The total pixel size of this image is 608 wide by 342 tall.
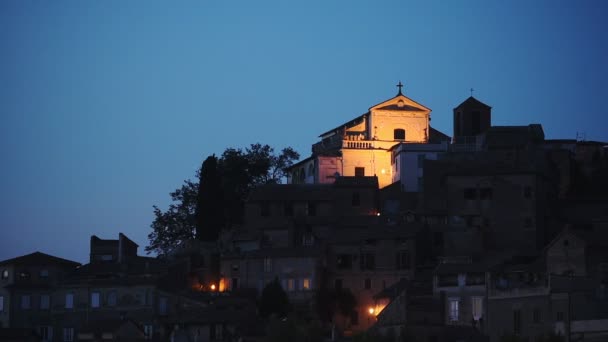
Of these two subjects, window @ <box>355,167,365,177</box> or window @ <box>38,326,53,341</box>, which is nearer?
window @ <box>38,326,53,341</box>

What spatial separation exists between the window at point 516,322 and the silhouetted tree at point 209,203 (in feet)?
105

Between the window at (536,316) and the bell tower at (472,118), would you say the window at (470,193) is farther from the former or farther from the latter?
the window at (536,316)

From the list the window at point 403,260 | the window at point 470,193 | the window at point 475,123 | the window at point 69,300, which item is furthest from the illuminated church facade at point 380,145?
the window at point 69,300

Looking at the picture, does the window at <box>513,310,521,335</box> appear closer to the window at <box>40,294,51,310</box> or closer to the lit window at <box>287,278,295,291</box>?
the lit window at <box>287,278,295,291</box>

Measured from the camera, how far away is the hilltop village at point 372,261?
79.5m

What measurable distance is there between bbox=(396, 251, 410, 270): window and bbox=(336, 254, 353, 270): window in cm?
298

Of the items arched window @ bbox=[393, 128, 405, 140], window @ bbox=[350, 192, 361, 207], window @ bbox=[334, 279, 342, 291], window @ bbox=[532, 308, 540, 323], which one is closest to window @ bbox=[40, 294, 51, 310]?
A: window @ bbox=[334, 279, 342, 291]

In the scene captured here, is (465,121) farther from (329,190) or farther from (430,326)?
(430,326)

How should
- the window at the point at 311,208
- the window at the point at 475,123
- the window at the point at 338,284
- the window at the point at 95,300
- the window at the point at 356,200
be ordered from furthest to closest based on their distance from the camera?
the window at the point at 475,123 < the window at the point at 356,200 < the window at the point at 311,208 < the window at the point at 95,300 < the window at the point at 338,284

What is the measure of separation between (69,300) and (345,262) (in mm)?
18296

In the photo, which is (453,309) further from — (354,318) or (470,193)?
(470,193)

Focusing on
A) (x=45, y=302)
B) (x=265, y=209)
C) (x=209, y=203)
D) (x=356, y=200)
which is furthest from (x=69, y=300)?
(x=356, y=200)

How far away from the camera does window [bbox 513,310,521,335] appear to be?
72688 mm

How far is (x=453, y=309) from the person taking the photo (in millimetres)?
79062
